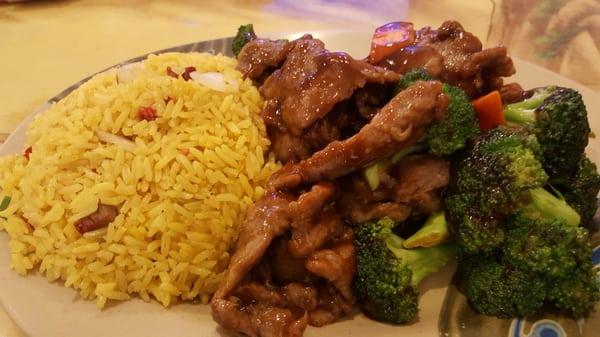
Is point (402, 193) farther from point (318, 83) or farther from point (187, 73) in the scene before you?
point (187, 73)

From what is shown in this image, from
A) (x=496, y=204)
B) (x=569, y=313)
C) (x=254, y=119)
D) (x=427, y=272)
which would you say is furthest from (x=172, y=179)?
(x=569, y=313)

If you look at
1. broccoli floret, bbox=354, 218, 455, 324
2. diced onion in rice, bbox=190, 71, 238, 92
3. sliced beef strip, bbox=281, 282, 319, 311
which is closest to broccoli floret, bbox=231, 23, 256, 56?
diced onion in rice, bbox=190, 71, 238, 92

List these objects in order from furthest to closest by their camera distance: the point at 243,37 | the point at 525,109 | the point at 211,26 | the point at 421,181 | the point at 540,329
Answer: the point at 211,26 → the point at 243,37 → the point at 525,109 → the point at 421,181 → the point at 540,329

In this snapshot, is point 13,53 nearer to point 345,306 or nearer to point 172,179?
point 172,179

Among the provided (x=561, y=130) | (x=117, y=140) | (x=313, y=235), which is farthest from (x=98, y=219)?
(x=561, y=130)

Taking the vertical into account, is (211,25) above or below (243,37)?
below

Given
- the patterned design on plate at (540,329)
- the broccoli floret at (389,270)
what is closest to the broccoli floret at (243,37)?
the broccoli floret at (389,270)
